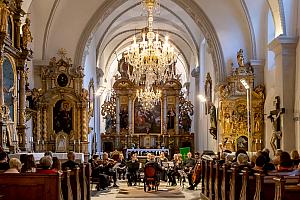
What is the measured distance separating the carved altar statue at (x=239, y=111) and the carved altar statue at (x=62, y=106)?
5.17m

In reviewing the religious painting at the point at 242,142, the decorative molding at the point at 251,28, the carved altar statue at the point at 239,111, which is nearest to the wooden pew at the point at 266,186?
the carved altar statue at the point at 239,111

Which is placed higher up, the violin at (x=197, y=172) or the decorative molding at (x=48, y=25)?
the decorative molding at (x=48, y=25)

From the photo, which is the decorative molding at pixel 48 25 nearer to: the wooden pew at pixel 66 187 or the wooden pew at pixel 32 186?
the wooden pew at pixel 66 187

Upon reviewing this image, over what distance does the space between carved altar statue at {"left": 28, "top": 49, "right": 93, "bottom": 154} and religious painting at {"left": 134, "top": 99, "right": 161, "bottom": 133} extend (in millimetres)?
12513

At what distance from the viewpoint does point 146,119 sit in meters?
35.6

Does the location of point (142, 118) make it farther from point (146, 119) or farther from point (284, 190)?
point (284, 190)

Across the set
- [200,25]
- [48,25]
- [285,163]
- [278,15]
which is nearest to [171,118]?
[200,25]

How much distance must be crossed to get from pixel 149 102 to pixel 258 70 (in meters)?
8.84

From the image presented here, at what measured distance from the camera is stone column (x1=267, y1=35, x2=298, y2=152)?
655 inches

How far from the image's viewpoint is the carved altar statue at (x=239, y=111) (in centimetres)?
2097

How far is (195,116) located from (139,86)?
13.4ft

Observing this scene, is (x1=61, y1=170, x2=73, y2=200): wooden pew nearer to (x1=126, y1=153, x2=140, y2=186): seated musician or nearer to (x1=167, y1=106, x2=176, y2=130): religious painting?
(x1=126, y1=153, x2=140, y2=186): seated musician

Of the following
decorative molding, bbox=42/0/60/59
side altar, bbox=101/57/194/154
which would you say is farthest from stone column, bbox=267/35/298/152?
side altar, bbox=101/57/194/154

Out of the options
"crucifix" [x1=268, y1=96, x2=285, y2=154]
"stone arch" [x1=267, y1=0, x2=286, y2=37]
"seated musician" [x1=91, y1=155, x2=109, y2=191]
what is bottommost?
"seated musician" [x1=91, y1=155, x2=109, y2=191]
